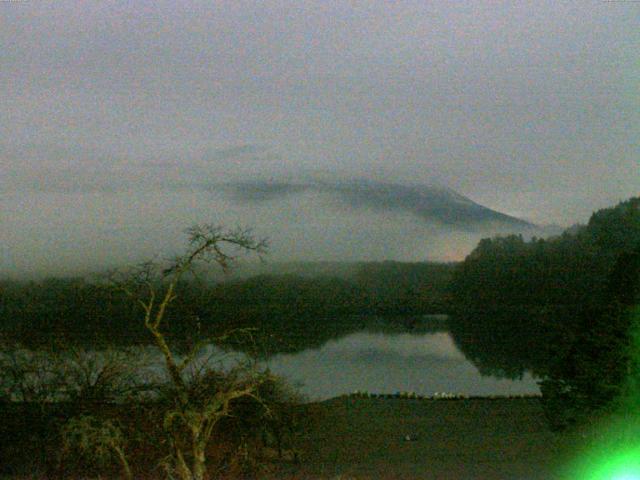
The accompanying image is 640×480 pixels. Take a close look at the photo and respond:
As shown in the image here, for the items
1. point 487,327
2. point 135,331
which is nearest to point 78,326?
point 135,331

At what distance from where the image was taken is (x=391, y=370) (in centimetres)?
3875

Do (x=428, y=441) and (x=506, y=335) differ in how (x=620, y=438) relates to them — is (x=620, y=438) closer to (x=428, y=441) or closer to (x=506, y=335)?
(x=428, y=441)

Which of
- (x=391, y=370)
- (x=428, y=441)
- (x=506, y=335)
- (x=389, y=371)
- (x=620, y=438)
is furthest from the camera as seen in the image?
(x=506, y=335)

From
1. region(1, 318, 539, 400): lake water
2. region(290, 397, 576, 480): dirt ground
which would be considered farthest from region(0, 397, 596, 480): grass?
region(1, 318, 539, 400): lake water

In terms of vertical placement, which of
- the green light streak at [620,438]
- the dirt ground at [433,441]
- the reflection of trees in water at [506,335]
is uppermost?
the green light streak at [620,438]

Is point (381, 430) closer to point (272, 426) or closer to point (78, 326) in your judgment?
point (272, 426)

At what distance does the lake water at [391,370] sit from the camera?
29469mm

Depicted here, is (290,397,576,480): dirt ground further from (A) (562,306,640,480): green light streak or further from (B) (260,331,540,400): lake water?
(B) (260,331,540,400): lake water

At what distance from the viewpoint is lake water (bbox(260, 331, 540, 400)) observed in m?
29.5

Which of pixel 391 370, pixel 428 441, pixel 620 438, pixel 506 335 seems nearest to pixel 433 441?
pixel 428 441

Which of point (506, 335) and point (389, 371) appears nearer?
point (389, 371)

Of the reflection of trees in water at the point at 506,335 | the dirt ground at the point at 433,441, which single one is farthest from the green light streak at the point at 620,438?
the reflection of trees in water at the point at 506,335

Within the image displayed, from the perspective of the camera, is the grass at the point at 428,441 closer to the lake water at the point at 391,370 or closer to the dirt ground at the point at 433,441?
the dirt ground at the point at 433,441

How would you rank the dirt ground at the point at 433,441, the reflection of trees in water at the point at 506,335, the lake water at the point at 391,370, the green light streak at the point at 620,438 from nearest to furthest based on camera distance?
the green light streak at the point at 620,438 → the dirt ground at the point at 433,441 → the lake water at the point at 391,370 → the reflection of trees in water at the point at 506,335
